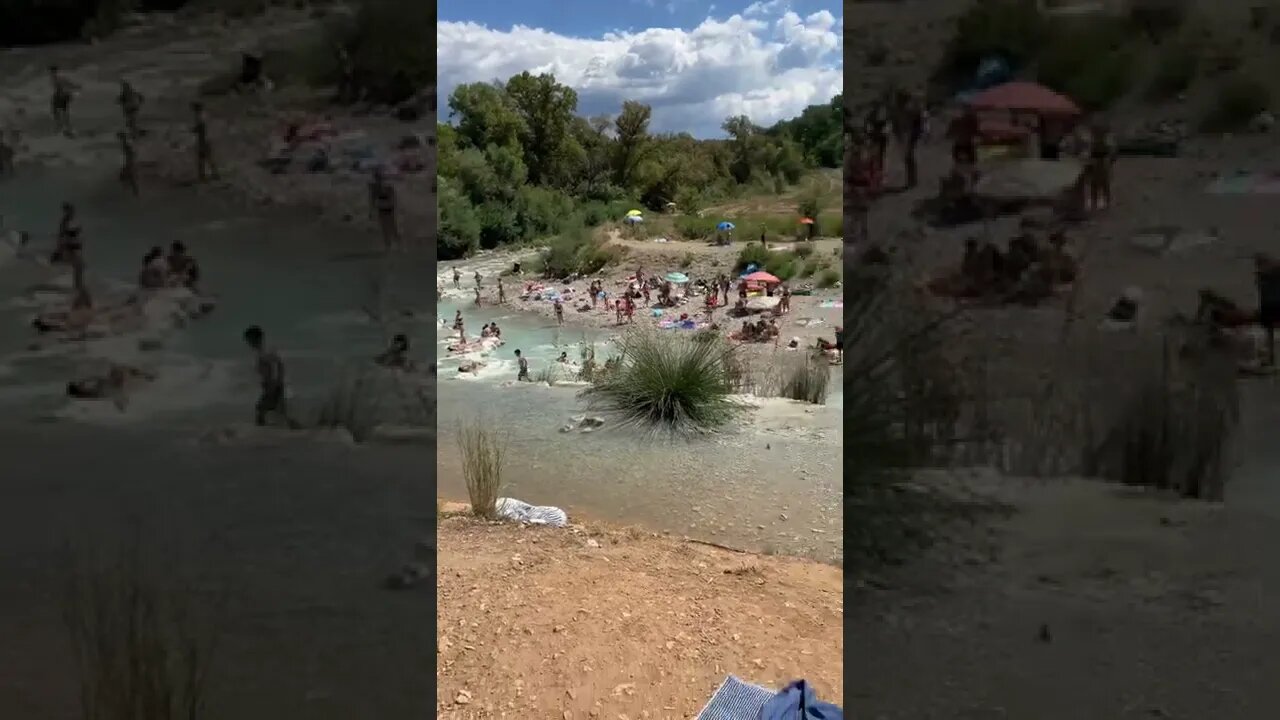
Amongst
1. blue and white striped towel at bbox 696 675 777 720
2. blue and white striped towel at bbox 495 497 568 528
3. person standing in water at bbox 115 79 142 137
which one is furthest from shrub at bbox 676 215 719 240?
person standing in water at bbox 115 79 142 137

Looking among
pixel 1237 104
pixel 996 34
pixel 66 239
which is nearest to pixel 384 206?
pixel 66 239

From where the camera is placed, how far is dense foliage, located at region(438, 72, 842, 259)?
21953 millimetres

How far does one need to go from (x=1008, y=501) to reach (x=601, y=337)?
12758 millimetres

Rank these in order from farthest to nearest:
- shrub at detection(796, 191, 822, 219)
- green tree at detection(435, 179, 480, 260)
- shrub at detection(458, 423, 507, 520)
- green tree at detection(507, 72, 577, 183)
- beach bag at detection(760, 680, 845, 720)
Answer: green tree at detection(507, 72, 577, 183), shrub at detection(796, 191, 822, 219), green tree at detection(435, 179, 480, 260), shrub at detection(458, 423, 507, 520), beach bag at detection(760, 680, 845, 720)

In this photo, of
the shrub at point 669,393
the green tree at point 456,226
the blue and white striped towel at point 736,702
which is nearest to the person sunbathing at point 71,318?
the blue and white striped towel at point 736,702

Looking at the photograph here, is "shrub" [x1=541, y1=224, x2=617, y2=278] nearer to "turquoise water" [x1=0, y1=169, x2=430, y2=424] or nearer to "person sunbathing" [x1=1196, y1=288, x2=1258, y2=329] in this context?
"turquoise water" [x1=0, y1=169, x2=430, y2=424]

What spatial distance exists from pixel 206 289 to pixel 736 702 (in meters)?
2.08

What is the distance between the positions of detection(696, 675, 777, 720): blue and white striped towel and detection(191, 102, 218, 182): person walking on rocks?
2.08 meters

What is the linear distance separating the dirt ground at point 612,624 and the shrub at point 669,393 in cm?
350

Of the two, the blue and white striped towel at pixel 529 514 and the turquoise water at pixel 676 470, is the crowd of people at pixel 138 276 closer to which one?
the turquoise water at pixel 676 470

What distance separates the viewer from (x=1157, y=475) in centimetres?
161

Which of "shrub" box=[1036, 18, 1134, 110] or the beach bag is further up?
"shrub" box=[1036, 18, 1134, 110]

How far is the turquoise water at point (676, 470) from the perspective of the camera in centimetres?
634

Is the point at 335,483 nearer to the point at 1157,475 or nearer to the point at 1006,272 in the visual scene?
the point at 1006,272
